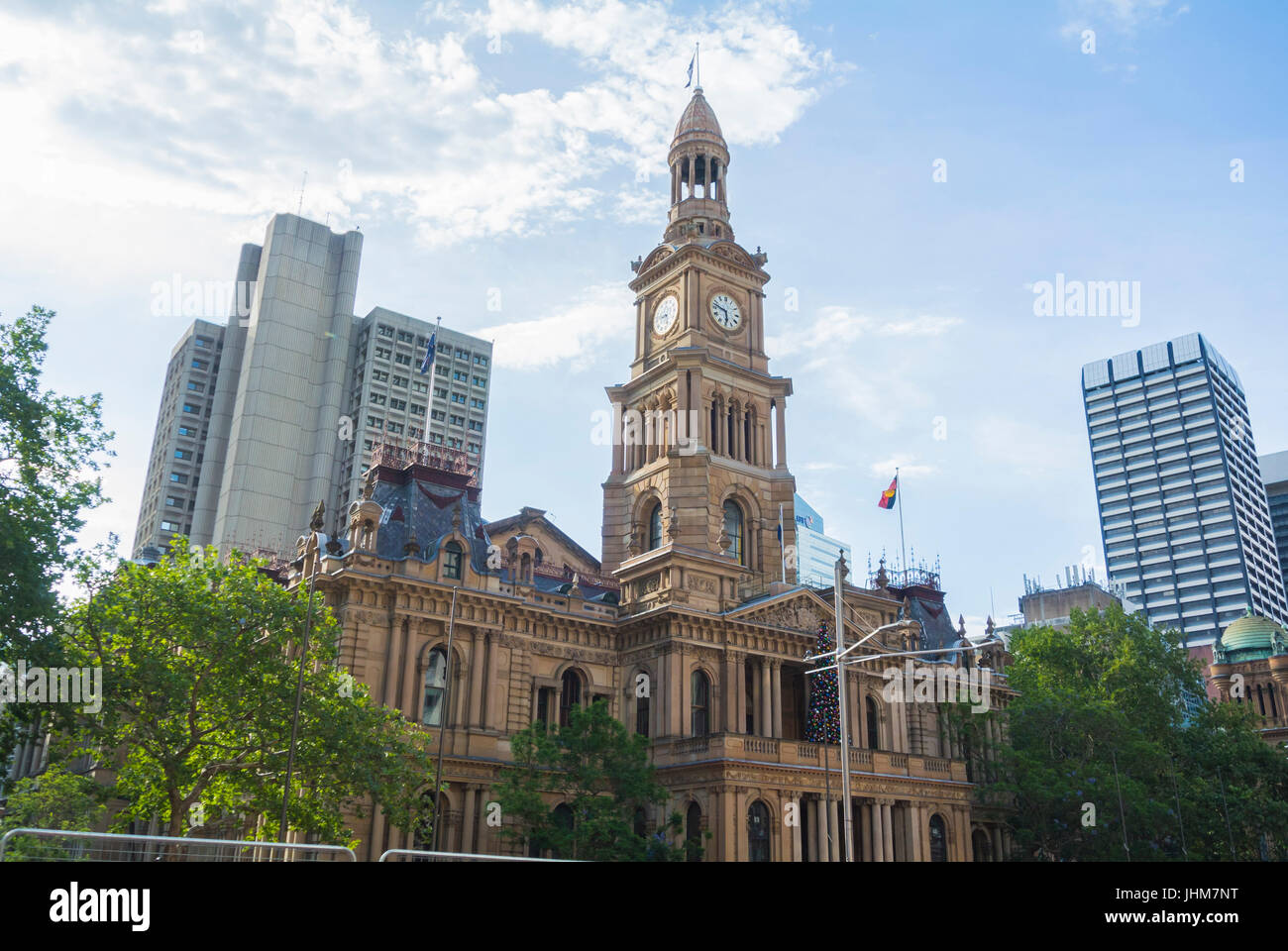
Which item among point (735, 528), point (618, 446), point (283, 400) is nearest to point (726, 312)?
point (618, 446)

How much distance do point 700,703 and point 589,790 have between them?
1164 cm

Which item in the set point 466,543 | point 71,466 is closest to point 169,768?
point 71,466

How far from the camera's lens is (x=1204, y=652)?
144 m

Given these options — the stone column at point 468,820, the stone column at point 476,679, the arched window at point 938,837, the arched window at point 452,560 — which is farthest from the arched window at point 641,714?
the arched window at point 938,837

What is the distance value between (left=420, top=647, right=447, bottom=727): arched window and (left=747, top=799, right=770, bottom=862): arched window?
14206mm

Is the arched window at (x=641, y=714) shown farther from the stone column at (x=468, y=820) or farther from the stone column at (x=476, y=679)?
the stone column at (x=468, y=820)

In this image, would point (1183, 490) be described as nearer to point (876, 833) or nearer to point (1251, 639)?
point (1251, 639)

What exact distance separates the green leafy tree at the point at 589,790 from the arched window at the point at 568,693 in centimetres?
692

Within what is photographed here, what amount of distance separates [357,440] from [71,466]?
85.8m

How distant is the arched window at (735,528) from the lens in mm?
61938

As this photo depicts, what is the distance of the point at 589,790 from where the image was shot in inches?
1610

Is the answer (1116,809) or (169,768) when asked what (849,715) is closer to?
(1116,809)

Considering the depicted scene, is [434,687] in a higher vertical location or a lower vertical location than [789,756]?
higher

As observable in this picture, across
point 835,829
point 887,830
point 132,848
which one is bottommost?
point 132,848
